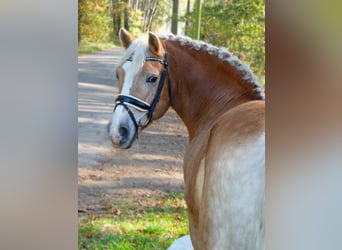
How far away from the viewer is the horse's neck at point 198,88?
2.54 metres

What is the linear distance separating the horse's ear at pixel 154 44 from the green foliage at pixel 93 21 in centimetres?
23

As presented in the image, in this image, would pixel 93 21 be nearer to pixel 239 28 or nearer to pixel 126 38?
pixel 126 38

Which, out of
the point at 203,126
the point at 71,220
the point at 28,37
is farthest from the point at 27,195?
the point at 203,126

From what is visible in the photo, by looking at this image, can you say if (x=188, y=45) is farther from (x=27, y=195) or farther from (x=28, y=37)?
(x=27, y=195)

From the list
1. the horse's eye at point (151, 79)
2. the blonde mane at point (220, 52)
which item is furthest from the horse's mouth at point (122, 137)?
the blonde mane at point (220, 52)

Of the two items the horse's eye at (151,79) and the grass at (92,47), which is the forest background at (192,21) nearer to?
the grass at (92,47)

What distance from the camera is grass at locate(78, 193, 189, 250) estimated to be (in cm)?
247

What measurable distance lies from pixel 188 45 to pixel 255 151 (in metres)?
0.75

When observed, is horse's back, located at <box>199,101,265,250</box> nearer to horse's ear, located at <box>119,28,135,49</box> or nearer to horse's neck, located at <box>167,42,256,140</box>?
horse's neck, located at <box>167,42,256,140</box>

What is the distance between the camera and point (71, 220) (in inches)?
93.9

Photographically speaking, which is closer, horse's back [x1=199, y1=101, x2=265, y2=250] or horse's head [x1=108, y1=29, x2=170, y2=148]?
horse's back [x1=199, y1=101, x2=265, y2=250]

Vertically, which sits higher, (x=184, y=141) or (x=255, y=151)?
(x=255, y=151)

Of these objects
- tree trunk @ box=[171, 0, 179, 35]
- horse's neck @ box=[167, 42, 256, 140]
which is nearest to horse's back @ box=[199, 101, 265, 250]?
horse's neck @ box=[167, 42, 256, 140]

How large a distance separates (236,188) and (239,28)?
92 cm
